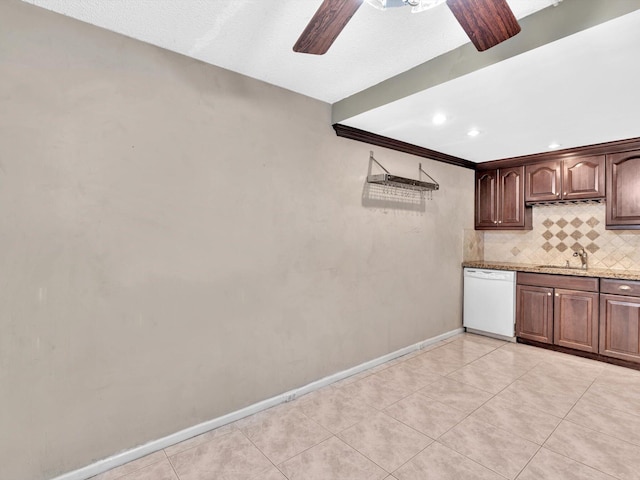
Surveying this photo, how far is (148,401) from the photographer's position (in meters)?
2.03

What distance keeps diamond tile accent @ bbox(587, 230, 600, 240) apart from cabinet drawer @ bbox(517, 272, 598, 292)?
29.3 inches

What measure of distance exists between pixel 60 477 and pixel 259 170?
2.10m

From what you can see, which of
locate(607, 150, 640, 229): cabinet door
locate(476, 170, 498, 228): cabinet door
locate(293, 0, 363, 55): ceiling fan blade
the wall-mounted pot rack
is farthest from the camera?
locate(476, 170, 498, 228): cabinet door

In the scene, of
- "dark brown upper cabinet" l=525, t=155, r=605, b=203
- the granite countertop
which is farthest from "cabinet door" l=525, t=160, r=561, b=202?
the granite countertop

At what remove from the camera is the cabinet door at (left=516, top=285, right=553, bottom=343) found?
3811 mm

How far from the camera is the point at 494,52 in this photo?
6.36ft

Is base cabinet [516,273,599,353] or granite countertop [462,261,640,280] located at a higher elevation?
granite countertop [462,261,640,280]

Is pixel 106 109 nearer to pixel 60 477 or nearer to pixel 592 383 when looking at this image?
pixel 60 477

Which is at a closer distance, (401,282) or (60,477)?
(60,477)

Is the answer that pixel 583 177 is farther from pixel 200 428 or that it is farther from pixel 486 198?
pixel 200 428

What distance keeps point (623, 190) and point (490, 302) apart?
180cm

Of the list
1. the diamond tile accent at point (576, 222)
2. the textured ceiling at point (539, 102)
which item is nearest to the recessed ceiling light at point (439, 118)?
the textured ceiling at point (539, 102)

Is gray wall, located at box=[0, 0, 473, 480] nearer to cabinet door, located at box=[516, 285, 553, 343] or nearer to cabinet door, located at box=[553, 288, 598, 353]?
cabinet door, located at box=[516, 285, 553, 343]

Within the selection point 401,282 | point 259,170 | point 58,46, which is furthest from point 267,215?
point 401,282
